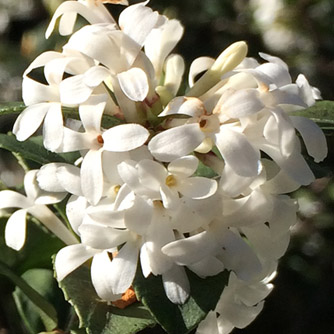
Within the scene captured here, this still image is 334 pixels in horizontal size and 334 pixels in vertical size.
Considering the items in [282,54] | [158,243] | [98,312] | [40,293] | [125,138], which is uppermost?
[125,138]

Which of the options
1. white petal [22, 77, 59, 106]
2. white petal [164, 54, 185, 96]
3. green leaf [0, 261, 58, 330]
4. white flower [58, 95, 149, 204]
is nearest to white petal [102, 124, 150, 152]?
white flower [58, 95, 149, 204]

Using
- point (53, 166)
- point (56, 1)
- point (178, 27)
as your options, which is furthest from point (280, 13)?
point (53, 166)

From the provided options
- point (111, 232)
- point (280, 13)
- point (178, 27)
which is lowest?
point (280, 13)

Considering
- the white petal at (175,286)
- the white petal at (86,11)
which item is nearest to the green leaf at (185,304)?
the white petal at (175,286)

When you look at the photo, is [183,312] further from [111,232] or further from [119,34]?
[119,34]

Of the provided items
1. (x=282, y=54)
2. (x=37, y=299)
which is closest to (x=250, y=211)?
(x=37, y=299)

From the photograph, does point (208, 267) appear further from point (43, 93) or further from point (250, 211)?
point (43, 93)

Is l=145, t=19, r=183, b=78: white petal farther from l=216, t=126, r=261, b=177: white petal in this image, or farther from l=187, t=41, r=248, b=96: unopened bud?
l=216, t=126, r=261, b=177: white petal
